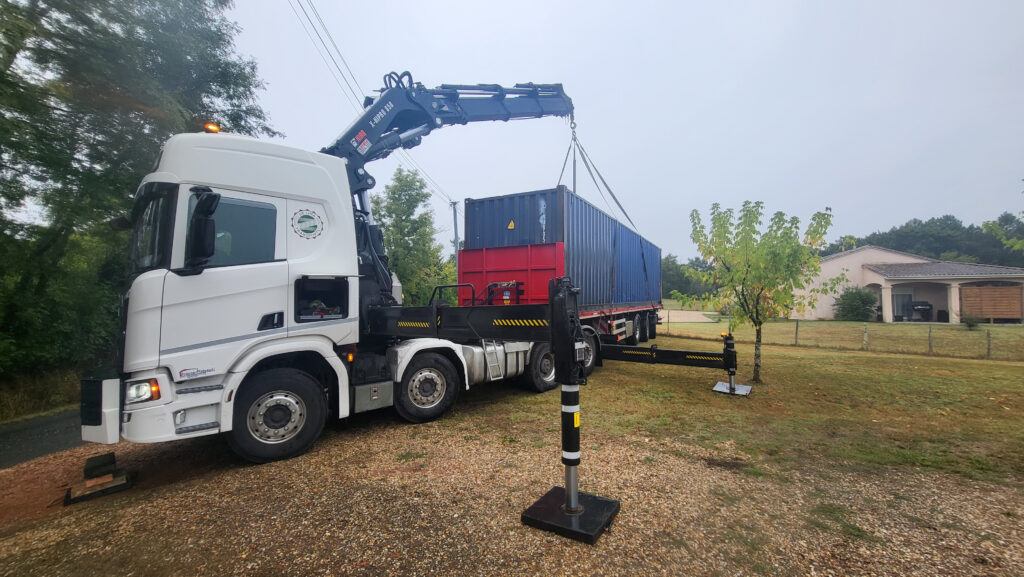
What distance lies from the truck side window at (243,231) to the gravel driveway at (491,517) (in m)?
2.15

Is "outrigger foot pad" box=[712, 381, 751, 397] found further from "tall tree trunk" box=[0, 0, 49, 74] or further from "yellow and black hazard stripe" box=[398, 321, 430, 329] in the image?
"tall tree trunk" box=[0, 0, 49, 74]

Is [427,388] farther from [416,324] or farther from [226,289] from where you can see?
[226,289]

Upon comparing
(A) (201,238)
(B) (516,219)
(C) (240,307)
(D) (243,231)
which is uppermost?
(B) (516,219)

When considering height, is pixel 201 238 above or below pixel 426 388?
above

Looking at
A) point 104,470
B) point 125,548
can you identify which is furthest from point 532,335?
point 104,470

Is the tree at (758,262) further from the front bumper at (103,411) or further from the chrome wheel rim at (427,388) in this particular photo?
the front bumper at (103,411)

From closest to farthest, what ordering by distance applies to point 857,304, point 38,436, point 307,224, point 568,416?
point 568,416
point 307,224
point 38,436
point 857,304

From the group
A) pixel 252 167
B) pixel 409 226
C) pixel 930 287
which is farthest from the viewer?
pixel 930 287

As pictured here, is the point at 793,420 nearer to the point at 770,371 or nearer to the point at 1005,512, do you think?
the point at 1005,512

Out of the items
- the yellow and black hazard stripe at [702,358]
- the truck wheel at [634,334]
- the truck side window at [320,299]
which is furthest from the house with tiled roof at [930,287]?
the truck side window at [320,299]

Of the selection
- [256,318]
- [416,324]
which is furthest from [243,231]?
[416,324]

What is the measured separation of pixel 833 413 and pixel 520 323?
5.38 metres

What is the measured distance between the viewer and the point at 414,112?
699 centimetres

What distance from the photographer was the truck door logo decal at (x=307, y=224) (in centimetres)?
450
